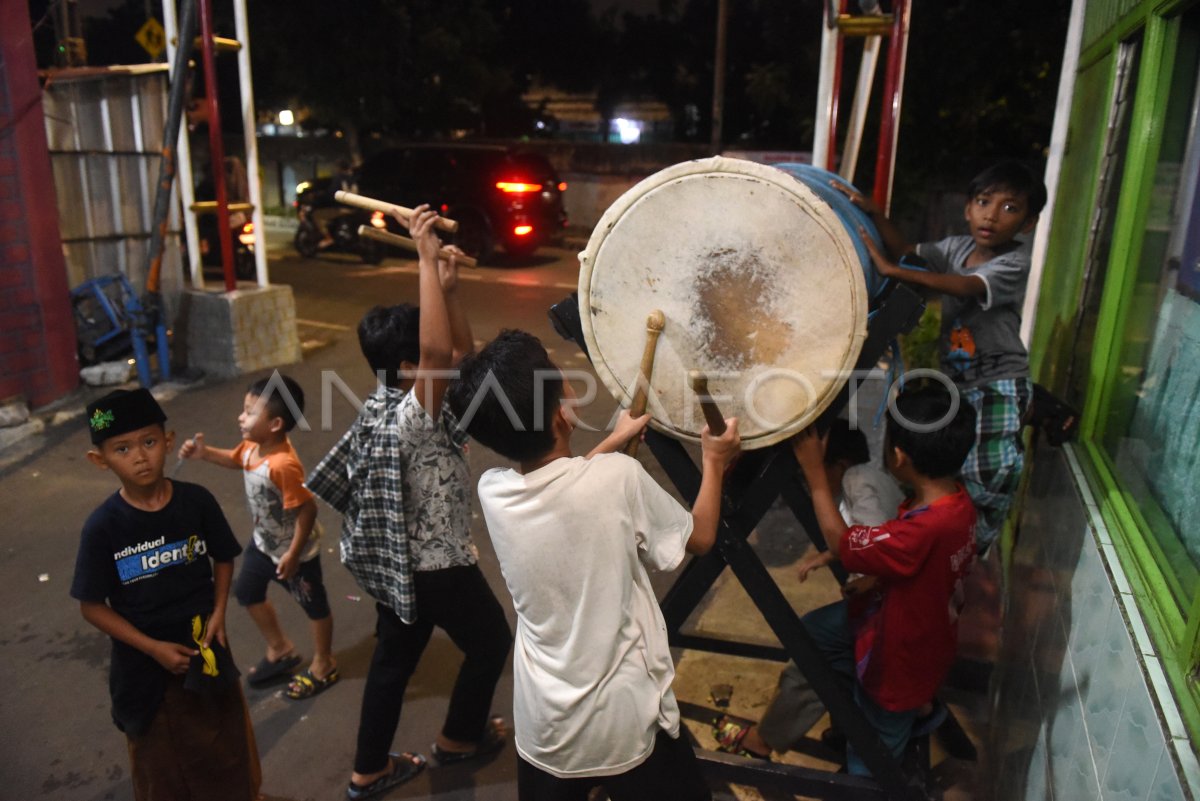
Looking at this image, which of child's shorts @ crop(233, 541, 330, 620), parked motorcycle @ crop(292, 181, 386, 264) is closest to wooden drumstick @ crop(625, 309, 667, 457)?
child's shorts @ crop(233, 541, 330, 620)

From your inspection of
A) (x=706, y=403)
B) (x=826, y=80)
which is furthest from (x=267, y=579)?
(x=826, y=80)

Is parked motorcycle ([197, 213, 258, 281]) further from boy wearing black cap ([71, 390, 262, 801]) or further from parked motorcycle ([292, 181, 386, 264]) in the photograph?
boy wearing black cap ([71, 390, 262, 801])

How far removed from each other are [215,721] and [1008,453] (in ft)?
8.26

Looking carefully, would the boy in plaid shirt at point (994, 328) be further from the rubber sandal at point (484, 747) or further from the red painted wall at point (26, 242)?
the red painted wall at point (26, 242)

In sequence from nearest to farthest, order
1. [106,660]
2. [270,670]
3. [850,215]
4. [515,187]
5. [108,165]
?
[850,215]
[270,670]
[106,660]
[108,165]
[515,187]

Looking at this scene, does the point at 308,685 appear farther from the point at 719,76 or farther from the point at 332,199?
the point at 719,76

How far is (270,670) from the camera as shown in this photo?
352 cm

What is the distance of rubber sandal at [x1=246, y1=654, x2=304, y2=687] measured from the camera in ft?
11.5

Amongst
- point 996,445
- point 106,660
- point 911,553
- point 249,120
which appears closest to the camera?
point 911,553

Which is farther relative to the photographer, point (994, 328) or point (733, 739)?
point (733, 739)

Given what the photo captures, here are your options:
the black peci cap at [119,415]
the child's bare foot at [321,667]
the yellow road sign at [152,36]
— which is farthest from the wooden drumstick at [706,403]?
the yellow road sign at [152,36]

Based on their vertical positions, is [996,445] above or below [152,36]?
below

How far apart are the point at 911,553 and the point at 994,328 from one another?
910 mm

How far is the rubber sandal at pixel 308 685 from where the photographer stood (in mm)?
3410
